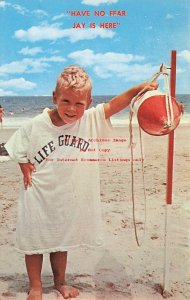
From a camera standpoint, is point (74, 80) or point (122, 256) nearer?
point (74, 80)

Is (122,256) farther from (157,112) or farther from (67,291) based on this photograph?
(157,112)

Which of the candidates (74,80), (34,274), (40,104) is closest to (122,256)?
(34,274)

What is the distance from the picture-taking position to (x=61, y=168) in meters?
1.50

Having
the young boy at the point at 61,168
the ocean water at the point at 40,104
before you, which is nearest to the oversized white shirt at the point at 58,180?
the young boy at the point at 61,168

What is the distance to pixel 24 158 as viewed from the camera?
4.94 feet

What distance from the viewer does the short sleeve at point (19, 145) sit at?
150 centimetres

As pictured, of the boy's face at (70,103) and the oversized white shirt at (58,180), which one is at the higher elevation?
the boy's face at (70,103)

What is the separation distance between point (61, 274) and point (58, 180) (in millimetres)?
364

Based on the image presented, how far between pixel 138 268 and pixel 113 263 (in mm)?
98

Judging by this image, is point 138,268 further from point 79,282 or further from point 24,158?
point 24,158

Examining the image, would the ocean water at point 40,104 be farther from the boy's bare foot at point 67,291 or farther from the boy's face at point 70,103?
the boy's bare foot at point 67,291

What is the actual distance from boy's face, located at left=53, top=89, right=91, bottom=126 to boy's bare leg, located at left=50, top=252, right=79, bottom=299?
1.58ft

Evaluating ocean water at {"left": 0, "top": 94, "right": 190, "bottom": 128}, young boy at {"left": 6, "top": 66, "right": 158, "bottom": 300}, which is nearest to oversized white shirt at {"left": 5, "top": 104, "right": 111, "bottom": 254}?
young boy at {"left": 6, "top": 66, "right": 158, "bottom": 300}

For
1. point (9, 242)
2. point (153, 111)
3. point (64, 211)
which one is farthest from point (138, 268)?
point (153, 111)
